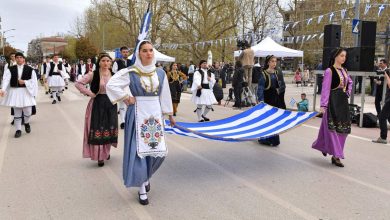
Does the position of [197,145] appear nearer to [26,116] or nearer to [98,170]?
[98,170]

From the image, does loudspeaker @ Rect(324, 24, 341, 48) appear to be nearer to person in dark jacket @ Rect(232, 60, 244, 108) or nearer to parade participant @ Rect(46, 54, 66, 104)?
person in dark jacket @ Rect(232, 60, 244, 108)

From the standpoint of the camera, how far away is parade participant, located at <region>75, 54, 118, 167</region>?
248 inches

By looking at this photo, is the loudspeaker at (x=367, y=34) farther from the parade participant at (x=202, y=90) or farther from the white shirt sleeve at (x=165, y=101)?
the white shirt sleeve at (x=165, y=101)

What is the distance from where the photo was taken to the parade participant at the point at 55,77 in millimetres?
16734

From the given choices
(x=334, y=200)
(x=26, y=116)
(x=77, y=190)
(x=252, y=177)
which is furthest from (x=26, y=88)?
(x=334, y=200)

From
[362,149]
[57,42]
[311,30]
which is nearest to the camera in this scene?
[362,149]

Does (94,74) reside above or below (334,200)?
above

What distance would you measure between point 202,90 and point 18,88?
16.0 ft

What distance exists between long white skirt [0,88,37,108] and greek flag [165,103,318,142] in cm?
427

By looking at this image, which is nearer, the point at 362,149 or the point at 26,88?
the point at 362,149

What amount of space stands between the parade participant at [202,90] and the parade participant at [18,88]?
4381 mm

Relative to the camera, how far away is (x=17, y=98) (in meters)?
8.81

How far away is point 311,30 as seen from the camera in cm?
4588

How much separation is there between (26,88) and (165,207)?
228 inches
